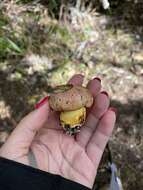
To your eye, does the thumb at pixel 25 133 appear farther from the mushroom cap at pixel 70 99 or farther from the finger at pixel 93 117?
the finger at pixel 93 117

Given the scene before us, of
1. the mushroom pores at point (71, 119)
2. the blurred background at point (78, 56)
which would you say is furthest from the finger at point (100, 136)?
the blurred background at point (78, 56)

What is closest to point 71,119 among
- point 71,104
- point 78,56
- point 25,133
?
point 71,104

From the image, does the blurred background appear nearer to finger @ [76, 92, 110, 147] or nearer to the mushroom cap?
finger @ [76, 92, 110, 147]

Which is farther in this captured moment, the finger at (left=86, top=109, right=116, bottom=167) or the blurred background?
the blurred background

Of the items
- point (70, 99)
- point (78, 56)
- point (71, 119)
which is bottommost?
point (78, 56)

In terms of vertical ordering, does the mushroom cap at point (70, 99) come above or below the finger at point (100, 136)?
above

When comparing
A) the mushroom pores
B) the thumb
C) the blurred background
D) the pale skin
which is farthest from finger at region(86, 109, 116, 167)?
the blurred background

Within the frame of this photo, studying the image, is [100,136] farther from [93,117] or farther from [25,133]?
[25,133]
